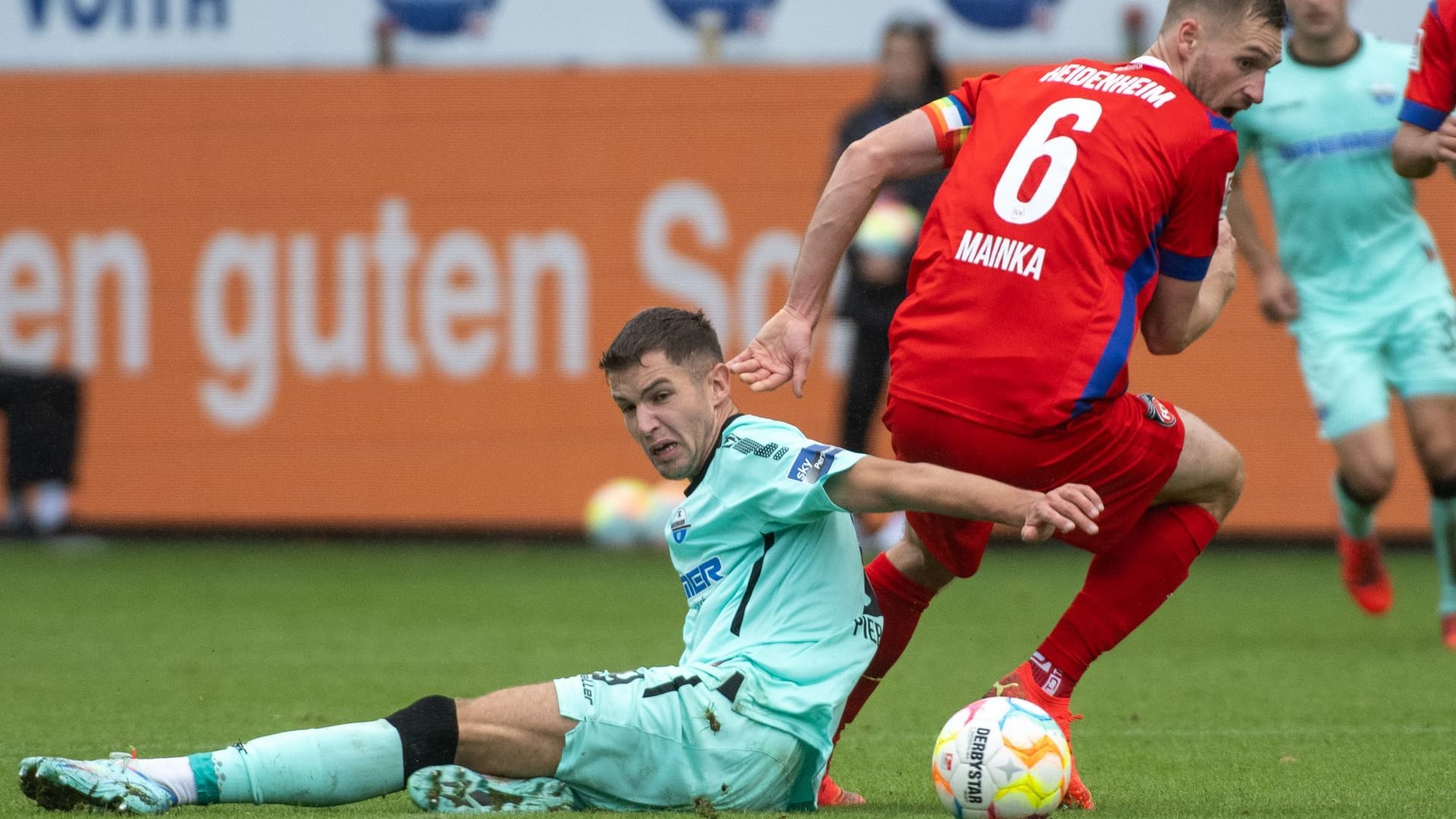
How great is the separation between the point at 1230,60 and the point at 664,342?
139 centimetres

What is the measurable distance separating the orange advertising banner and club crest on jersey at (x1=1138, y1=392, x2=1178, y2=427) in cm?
688

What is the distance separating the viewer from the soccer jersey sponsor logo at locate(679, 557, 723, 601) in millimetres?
4211

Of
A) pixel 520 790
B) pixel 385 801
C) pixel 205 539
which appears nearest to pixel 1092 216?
pixel 520 790

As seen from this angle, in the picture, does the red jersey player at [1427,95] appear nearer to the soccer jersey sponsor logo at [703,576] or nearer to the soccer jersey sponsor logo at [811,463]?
the soccer jersey sponsor logo at [811,463]

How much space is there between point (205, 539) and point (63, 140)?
2.62 meters

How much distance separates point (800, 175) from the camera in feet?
38.0

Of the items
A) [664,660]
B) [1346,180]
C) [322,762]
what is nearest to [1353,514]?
[1346,180]

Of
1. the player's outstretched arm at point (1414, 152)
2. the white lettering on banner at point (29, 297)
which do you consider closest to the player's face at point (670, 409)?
the player's outstretched arm at point (1414, 152)

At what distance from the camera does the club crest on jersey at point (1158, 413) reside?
446 centimetres

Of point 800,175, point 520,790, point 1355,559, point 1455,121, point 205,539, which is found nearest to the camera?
point 520,790

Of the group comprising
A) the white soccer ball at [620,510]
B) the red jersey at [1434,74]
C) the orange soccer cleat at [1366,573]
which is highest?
the red jersey at [1434,74]

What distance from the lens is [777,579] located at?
13.6ft

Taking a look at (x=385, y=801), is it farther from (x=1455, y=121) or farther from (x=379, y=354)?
(x=379, y=354)

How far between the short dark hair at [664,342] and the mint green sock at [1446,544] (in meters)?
4.19
